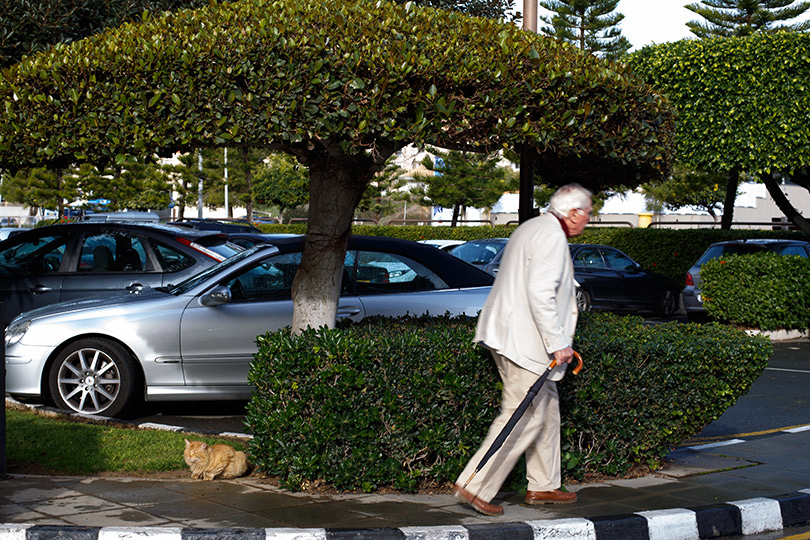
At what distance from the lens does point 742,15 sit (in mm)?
30438

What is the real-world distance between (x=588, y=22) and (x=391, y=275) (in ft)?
96.6

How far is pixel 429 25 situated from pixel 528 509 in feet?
9.35

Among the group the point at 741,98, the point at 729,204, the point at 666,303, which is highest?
the point at 741,98

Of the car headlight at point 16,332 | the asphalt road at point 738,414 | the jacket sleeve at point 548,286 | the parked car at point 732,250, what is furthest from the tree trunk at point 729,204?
the jacket sleeve at point 548,286

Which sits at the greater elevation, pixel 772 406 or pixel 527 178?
pixel 527 178

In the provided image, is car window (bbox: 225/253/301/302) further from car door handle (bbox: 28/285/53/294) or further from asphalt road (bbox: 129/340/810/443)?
car door handle (bbox: 28/285/53/294)

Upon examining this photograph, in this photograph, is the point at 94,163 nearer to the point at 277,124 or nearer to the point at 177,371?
the point at 277,124

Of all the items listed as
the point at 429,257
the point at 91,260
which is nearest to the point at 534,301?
the point at 429,257

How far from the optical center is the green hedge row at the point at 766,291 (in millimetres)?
15148

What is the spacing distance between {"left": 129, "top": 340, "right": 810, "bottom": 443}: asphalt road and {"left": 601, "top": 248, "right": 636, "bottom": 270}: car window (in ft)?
29.3

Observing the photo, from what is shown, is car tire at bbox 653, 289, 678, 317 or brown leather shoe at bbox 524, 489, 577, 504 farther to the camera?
car tire at bbox 653, 289, 678, 317

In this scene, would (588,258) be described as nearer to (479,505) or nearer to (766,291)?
(766,291)

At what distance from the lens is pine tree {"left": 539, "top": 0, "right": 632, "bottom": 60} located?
35188mm

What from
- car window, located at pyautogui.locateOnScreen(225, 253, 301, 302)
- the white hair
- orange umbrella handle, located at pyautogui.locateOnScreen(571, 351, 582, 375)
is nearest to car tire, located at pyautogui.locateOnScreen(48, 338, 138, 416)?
car window, located at pyautogui.locateOnScreen(225, 253, 301, 302)
